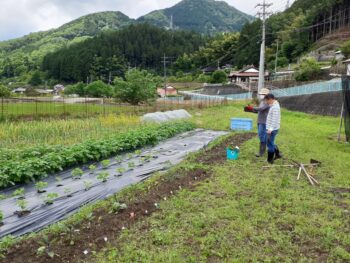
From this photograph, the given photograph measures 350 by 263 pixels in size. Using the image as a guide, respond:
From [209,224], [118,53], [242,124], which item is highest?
[118,53]

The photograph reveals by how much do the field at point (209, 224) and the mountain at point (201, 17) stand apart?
545 ft

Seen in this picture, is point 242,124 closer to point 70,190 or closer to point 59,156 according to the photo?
point 59,156

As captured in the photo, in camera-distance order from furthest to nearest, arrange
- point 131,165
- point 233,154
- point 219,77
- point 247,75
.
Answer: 1. point 219,77
2. point 247,75
3. point 233,154
4. point 131,165

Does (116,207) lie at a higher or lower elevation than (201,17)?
lower

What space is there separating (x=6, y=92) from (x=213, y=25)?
15015cm

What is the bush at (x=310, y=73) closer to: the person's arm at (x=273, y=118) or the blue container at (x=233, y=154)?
the blue container at (x=233, y=154)

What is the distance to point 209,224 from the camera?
10.8 ft

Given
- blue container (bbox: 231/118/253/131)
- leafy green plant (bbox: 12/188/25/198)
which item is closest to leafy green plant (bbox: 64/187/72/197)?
leafy green plant (bbox: 12/188/25/198)

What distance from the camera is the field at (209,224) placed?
269cm

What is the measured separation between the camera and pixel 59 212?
361 cm

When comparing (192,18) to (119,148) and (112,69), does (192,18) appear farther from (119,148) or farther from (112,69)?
(119,148)

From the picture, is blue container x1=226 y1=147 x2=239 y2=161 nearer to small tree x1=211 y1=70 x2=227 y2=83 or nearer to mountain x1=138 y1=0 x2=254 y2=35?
small tree x1=211 y1=70 x2=227 y2=83

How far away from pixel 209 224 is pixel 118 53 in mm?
75802

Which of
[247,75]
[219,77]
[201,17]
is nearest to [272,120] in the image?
[247,75]
